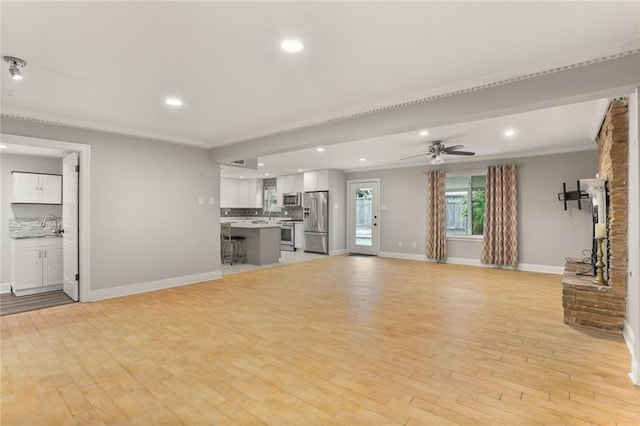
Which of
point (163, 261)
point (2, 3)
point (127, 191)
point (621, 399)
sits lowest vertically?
point (621, 399)

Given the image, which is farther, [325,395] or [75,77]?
[75,77]

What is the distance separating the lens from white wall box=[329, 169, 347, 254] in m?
9.52

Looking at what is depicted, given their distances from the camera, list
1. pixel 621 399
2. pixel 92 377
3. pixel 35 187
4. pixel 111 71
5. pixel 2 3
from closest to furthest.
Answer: pixel 2 3 → pixel 621 399 → pixel 92 377 → pixel 111 71 → pixel 35 187

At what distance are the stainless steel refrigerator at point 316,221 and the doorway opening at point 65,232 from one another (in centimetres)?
599

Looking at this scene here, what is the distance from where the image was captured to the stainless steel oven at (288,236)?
34.4 feet

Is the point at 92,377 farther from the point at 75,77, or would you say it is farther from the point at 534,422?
the point at 534,422

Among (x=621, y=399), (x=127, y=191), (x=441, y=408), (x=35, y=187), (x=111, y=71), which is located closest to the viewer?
(x=441, y=408)

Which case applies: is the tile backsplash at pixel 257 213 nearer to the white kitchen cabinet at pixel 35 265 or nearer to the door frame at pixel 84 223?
the white kitchen cabinet at pixel 35 265

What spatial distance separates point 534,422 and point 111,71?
406cm

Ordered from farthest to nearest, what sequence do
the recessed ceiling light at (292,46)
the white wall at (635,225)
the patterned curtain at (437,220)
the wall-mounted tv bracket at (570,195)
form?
the patterned curtain at (437,220) → the wall-mounted tv bracket at (570,195) → the white wall at (635,225) → the recessed ceiling light at (292,46)

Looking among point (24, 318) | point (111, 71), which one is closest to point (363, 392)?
point (111, 71)

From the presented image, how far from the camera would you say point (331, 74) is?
114 inches

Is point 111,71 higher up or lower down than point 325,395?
higher up

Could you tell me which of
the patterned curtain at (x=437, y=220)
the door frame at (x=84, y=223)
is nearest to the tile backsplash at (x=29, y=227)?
the door frame at (x=84, y=223)
